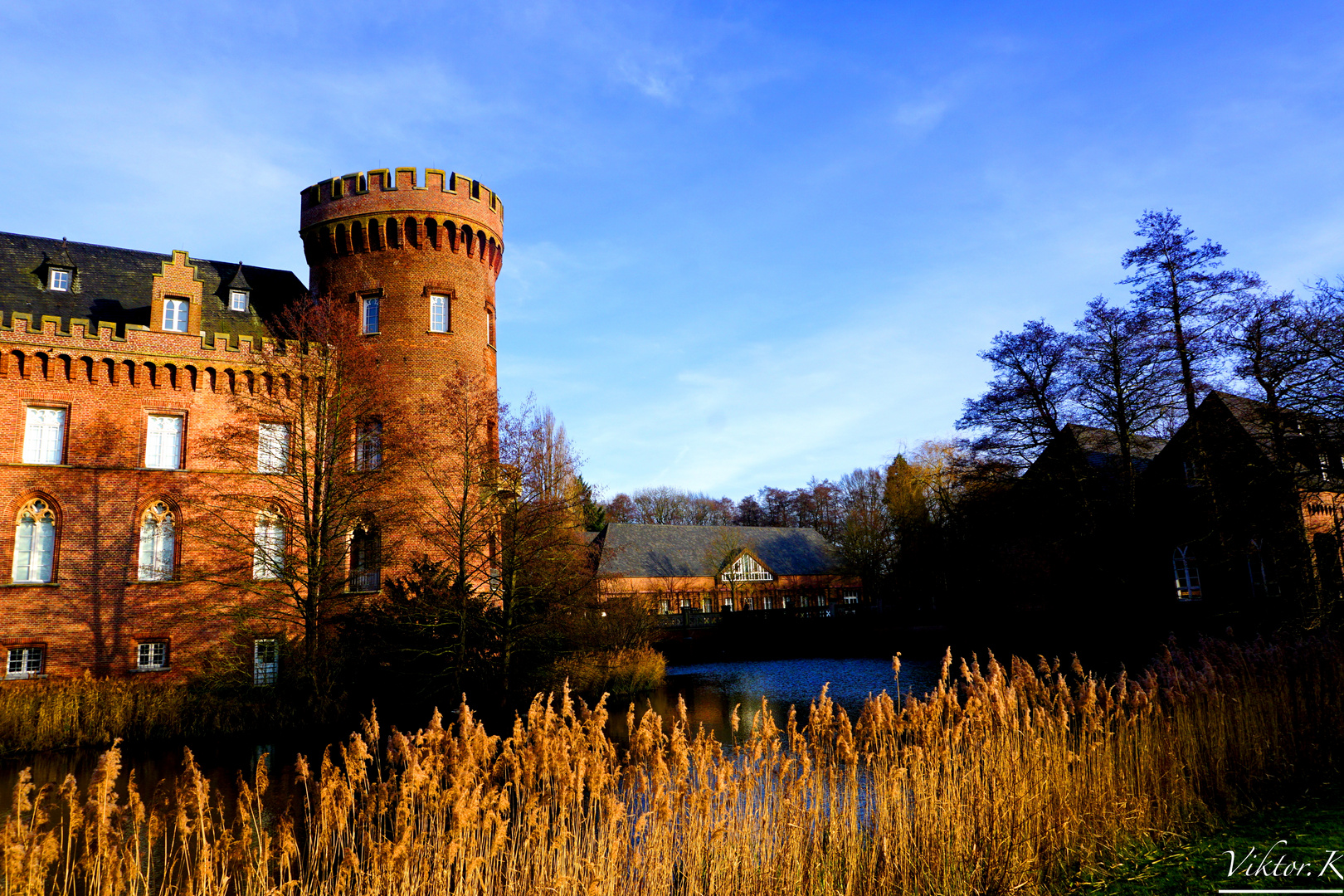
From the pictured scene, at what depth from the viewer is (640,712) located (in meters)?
21.4

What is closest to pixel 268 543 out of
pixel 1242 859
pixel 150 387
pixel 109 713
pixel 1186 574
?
pixel 150 387

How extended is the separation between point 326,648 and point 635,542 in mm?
39403

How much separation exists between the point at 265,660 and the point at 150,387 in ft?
28.2

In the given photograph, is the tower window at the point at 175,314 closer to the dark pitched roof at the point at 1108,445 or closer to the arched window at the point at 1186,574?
the dark pitched roof at the point at 1108,445

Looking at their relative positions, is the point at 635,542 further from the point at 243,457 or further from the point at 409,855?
the point at 409,855

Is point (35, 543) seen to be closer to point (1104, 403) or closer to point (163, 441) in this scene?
point (163, 441)

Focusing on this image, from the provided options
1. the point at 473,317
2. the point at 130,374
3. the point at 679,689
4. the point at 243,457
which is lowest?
the point at 679,689

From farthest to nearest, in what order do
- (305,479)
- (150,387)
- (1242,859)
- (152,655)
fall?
(150,387), (152,655), (305,479), (1242,859)

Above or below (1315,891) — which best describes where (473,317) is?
above

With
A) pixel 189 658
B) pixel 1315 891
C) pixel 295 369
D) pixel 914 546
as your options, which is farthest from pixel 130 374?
pixel 914 546

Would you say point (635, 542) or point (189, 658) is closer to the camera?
point (189, 658)

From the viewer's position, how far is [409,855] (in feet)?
15.9

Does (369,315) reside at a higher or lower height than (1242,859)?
higher

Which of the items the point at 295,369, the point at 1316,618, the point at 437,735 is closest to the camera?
the point at 437,735
